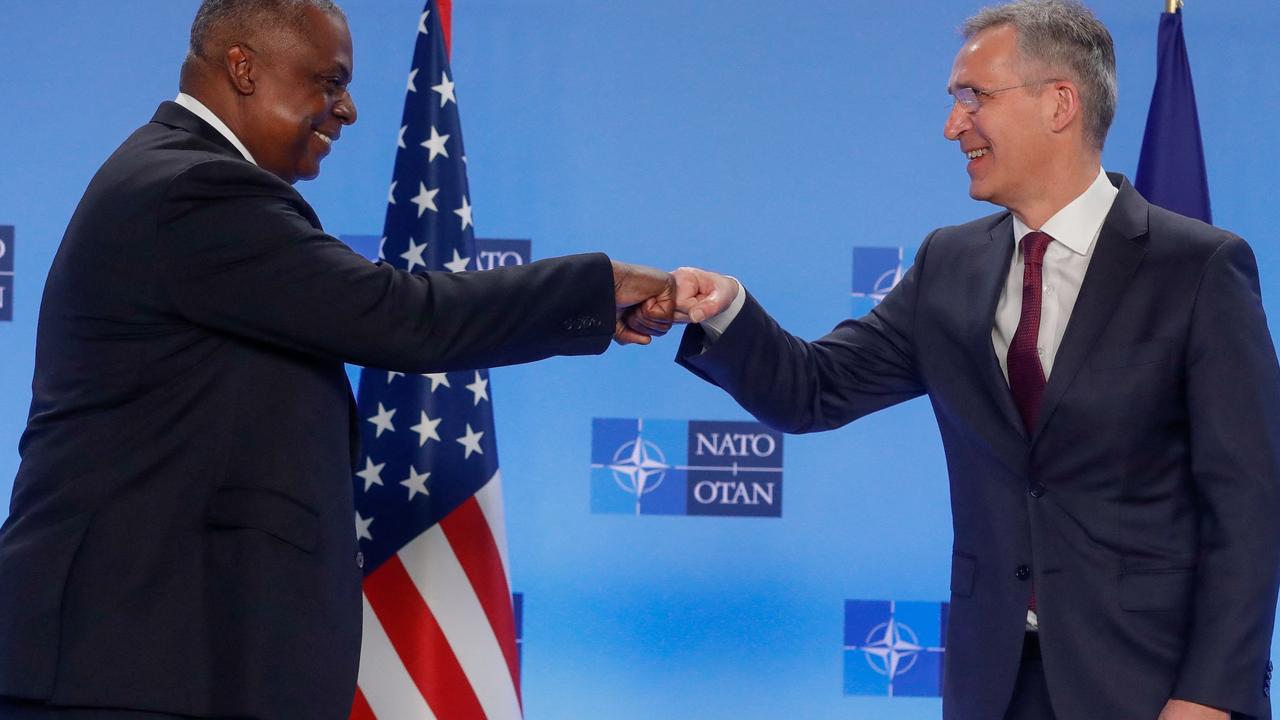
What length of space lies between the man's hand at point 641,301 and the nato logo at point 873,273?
1.48 meters

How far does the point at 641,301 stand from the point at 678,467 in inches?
60.1

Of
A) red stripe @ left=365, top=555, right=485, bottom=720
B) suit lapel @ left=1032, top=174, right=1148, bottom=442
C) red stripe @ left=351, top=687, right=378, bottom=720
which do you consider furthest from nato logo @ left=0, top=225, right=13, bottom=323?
suit lapel @ left=1032, top=174, right=1148, bottom=442

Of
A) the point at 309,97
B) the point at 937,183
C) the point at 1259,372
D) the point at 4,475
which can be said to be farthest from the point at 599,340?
the point at 4,475

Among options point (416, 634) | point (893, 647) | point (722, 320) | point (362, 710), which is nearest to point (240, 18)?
point (722, 320)

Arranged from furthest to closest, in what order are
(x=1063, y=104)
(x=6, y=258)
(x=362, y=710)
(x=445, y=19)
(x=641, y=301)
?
(x=6, y=258) → (x=445, y=19) → (x=362, y=710) → (x=641, y=301) → (x=1063, y=104)

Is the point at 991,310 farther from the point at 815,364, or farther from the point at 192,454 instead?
the point at 192,454

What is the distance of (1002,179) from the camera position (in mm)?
2234

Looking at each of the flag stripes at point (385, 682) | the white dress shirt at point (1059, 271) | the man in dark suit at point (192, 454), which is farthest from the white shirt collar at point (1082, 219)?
the flag stripes at point (385, 682)

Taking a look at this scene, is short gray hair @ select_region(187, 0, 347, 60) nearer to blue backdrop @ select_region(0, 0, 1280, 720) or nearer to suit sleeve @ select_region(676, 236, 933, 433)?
suit sleeve @ select_region(676, 236, 933, 433)

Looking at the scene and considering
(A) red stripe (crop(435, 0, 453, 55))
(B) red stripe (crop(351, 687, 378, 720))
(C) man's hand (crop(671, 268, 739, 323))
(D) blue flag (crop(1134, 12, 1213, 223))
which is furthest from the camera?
(D) blue flag (crop(1134, 12, 1213, 223))

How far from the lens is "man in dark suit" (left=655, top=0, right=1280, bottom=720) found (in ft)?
6.17

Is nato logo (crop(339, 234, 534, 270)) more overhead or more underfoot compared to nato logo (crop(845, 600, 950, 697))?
more overhead

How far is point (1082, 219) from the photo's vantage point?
2.16 m

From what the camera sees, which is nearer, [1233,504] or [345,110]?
[1233,504]
